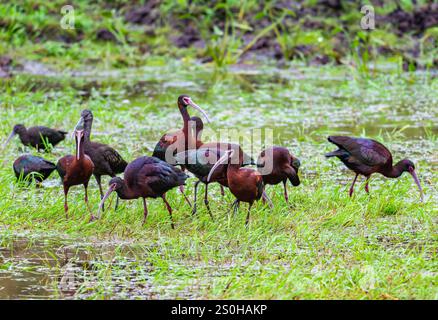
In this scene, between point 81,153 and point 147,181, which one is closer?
point 147,181

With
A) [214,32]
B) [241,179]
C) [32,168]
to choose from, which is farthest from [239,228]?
[214,32]

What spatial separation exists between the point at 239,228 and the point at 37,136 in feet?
11.1

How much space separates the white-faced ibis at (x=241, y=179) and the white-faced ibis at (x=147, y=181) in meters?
0.32

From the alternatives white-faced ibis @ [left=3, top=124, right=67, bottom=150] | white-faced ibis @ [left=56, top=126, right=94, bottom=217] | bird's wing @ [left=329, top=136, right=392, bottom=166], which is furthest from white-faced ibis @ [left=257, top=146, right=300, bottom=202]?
white-faced ibis @ [left=3, top=124, right=67, bottom=150]

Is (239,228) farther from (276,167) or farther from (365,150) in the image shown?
(365,150)

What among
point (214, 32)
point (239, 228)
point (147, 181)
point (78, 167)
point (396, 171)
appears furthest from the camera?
point (214, 32)

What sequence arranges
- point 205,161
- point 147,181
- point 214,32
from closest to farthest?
point 147,181, point 205,161, point 214,32

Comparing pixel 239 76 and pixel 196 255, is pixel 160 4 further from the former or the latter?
pixel 196 255

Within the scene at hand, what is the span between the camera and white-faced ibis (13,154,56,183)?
8.27m

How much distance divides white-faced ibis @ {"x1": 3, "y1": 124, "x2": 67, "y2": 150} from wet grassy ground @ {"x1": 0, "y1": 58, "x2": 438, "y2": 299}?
175 millimetres

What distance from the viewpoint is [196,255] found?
21.0 feet

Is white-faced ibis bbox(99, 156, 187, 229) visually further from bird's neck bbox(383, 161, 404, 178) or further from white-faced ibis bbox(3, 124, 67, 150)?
white-faced ibis bbox(3, 124, 67, 150)

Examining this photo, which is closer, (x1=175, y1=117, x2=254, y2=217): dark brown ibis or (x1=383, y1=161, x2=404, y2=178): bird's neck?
(x1=175, y1=117, x2=254, y2=217): dark brown ibis

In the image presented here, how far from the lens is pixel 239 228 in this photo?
22.9 ft
